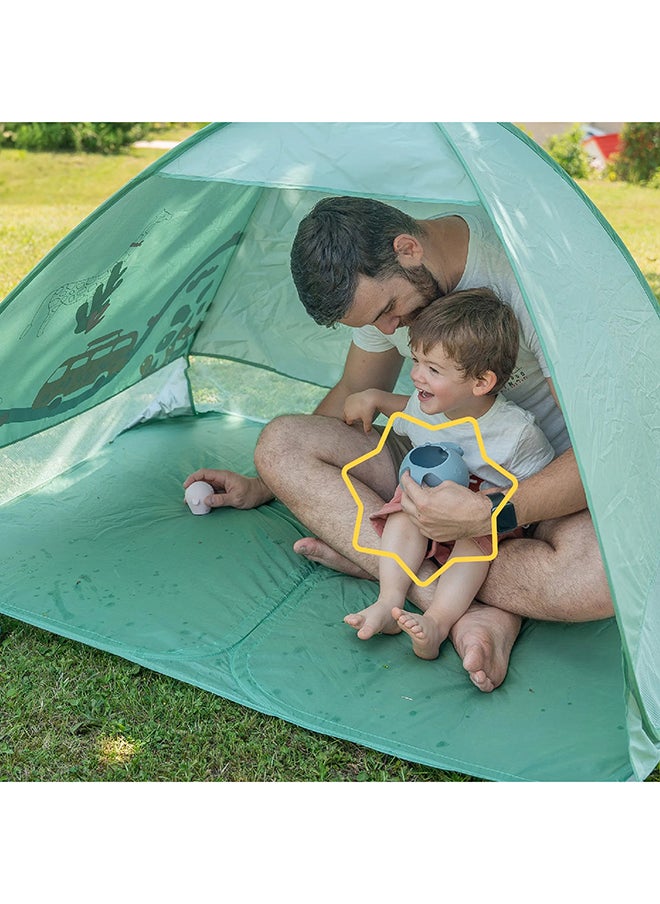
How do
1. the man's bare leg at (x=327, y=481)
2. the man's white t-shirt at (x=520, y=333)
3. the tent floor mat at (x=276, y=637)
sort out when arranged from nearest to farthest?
1. the tent floor mat at (x=276, y=637)
2. the man's white t-shirt at (x=520, y=333)
3. the man's bare leg at (x=327, y=481)

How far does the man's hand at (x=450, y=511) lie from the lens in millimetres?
1830

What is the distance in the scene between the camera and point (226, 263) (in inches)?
109

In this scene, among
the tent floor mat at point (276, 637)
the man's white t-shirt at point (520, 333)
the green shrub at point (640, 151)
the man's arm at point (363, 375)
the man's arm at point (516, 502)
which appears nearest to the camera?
the tent floor mat at point (276, 637)

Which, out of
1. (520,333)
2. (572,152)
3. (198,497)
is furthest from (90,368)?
(572,152)

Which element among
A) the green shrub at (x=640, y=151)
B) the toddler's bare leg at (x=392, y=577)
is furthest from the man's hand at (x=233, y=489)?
the green shrub at (x=640, y=151)

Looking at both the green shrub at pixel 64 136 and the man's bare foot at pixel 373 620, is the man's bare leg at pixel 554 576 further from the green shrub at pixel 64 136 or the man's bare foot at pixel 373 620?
the green shrub at pixel 64 136

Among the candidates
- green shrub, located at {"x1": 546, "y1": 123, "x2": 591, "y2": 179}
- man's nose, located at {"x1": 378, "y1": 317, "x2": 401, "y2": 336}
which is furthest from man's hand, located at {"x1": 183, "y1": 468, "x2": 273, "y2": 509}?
green shrub, located at {"x1": 546, "y1": 123, "x2": 591, "y2": 179}

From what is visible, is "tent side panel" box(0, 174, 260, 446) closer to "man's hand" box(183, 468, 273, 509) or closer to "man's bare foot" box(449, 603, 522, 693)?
"man's hand" box(183, 468, 273, 509)

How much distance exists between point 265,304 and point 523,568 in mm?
1227

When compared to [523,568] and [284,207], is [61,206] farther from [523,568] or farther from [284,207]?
[523,568]

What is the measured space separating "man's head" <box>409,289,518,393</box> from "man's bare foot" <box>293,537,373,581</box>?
488 mm

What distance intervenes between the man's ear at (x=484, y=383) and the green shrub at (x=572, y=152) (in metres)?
5.92

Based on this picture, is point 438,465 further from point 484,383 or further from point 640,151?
point 640,151

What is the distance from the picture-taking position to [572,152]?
7504 mm
